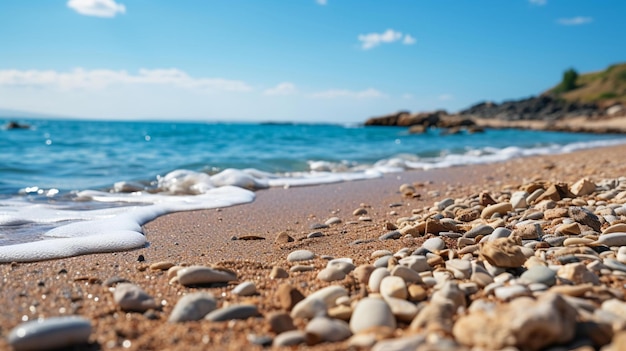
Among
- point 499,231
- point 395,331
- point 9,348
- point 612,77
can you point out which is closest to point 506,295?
A: point 395,331

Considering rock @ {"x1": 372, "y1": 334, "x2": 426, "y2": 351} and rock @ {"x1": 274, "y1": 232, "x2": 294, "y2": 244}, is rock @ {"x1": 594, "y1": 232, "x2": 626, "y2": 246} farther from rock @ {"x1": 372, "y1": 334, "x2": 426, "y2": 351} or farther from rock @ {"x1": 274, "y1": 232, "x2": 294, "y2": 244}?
rock @ {"x1": 274, "y1": 232, "x2": 294, "y2": 244}

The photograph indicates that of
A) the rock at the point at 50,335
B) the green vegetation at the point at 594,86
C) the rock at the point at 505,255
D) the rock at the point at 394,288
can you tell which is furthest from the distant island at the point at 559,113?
the rock at the point at 50,335

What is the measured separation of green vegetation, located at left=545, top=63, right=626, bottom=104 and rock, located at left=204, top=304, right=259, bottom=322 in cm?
6901

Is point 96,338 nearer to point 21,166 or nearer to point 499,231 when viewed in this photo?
point 499,231

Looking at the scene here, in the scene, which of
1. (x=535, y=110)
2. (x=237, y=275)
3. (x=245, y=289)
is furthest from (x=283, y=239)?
(x=535, y=110)

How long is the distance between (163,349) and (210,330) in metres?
0.19

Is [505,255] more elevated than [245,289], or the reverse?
[505,255]

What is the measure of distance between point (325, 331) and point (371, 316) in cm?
19

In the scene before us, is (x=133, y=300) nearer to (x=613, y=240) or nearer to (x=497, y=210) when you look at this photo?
(x=613, y=240)

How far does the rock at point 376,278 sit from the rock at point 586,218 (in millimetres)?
1639

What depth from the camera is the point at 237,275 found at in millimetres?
2465

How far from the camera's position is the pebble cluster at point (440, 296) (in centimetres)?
146

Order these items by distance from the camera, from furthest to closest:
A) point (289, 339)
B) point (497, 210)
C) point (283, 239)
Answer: point (497, 210), point (283, 239), point (289, 339)

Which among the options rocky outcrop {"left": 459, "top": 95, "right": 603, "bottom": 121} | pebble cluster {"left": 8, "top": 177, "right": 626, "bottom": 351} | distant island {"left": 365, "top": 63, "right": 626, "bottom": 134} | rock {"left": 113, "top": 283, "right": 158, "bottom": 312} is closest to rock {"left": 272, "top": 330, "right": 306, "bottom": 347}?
pebble cluster {"left": 8, "top": 177, "right": 626, "bottom": 351}
